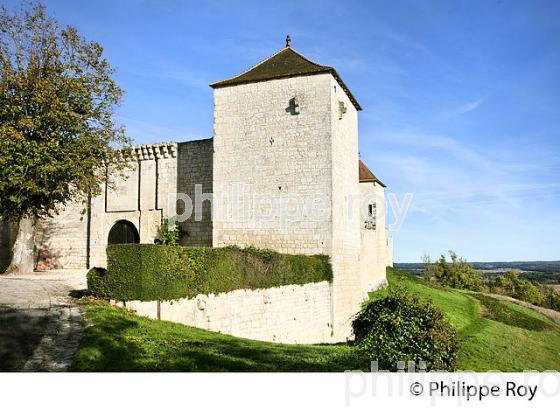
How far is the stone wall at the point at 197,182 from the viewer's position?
21547 millimetres

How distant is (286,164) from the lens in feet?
61.6

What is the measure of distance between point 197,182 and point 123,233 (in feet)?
17.4

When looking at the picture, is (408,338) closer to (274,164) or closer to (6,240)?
(274,164)

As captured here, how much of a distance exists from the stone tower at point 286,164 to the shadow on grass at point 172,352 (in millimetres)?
8061

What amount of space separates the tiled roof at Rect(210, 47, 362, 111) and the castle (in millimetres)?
45

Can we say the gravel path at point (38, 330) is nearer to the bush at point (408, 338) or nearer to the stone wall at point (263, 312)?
the stone wall at point (263, 312)

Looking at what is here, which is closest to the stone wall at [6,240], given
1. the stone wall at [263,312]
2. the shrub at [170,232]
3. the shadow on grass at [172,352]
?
the shrub at [170,232]

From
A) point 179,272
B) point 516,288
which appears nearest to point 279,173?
point 179,272

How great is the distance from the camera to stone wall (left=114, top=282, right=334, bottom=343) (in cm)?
1141

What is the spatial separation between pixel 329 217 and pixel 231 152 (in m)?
5.06
